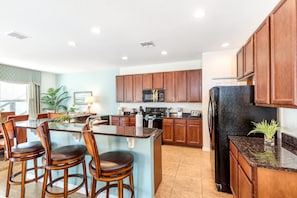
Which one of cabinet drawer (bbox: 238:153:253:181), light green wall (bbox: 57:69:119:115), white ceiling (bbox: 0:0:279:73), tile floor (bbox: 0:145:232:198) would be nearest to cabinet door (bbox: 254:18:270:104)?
white ceiling (bbox: 0:0:279:73)

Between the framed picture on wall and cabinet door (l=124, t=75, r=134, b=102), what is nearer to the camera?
cabinet door (l=124, t=75, r=134, b=102)

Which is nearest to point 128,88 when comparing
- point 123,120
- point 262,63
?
point 123,120

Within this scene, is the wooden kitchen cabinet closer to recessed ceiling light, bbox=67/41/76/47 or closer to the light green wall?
the light green wall

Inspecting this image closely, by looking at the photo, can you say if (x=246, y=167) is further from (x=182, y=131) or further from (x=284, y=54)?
(x=182, y=131)

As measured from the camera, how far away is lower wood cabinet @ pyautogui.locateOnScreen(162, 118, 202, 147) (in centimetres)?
435

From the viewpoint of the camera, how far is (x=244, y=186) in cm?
161

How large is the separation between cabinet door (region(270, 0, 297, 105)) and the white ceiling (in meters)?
0.70

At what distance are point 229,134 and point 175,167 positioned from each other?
1.41 m

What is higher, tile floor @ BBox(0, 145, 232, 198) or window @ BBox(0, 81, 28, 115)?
window @ BBox(0, 81, 28, 115)

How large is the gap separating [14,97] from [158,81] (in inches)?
205

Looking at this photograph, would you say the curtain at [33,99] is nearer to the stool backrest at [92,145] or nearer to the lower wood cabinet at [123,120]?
the lower wood cabinet at [123,120]

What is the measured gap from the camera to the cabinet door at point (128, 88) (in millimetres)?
5445

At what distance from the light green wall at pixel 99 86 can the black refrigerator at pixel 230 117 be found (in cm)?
449

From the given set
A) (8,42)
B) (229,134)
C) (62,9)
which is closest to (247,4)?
(229,134)
